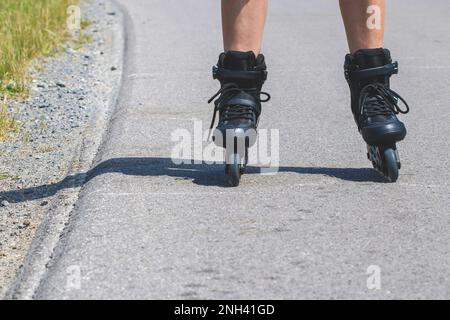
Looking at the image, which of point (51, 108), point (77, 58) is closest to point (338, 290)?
point (51, 108)

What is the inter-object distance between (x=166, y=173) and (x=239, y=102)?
42cm

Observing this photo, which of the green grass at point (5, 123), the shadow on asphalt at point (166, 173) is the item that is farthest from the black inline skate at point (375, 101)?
the green grass at point (5, 123)

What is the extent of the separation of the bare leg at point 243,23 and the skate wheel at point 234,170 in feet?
1.49

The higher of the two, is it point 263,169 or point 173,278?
point 173,278

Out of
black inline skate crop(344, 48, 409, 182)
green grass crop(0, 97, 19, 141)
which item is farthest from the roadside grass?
black inline skate crop(344, 48, 409, 182)

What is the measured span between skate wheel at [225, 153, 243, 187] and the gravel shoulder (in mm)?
577

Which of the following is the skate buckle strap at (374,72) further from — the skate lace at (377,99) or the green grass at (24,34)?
the green grass at (24,34)

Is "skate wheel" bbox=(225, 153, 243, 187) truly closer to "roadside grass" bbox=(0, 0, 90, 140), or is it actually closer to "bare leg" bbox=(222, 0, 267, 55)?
"bare leg" bbox=(222, 0, 267, 55)

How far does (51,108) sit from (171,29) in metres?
3.59

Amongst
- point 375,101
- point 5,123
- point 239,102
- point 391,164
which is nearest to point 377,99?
point 375,101

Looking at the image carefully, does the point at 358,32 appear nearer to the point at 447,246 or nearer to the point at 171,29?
the point at 447,246

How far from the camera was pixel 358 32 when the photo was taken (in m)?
4.92

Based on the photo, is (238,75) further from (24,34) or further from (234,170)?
(24,34)

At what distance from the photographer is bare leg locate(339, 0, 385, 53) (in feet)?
16.0
